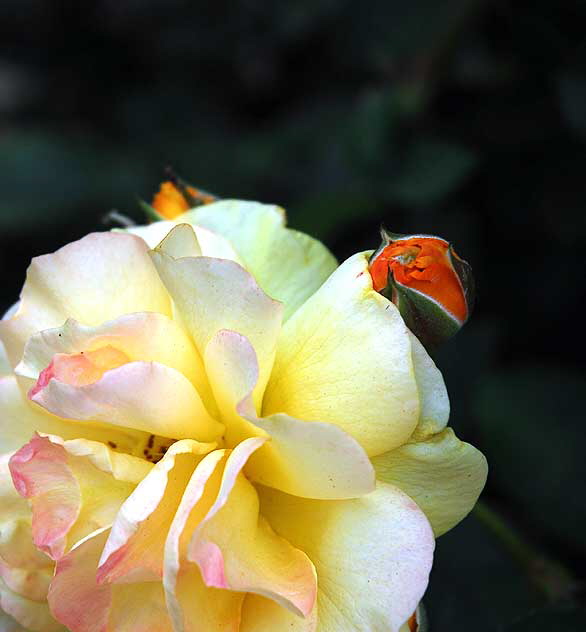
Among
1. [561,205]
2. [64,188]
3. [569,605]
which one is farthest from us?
[64,188]

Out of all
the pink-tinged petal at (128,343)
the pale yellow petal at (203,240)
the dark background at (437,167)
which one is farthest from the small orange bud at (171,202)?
the dark background at (437,167)

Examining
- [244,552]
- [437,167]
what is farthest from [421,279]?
[437,167]

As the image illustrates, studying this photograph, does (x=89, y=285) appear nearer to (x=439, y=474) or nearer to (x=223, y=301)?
(x=223, y=301)

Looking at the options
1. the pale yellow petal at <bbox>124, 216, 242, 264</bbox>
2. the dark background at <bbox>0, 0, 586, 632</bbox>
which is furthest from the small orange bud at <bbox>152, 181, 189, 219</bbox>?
the dark background at <bbox>0, 0, 586, 632</bbox>

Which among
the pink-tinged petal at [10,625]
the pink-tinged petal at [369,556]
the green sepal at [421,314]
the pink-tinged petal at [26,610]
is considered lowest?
the pink-tinged petal at [10,625]

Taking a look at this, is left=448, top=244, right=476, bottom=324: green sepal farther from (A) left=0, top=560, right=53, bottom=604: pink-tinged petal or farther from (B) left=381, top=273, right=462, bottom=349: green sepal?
(A) left=0, top=560, right=53, bottom=604: pink-tinged petal

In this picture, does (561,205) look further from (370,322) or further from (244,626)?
(244,626)

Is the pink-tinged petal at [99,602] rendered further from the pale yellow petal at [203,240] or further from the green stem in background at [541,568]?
the green stem in background at [541,568]

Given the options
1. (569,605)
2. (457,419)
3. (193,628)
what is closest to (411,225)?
(457,419)
